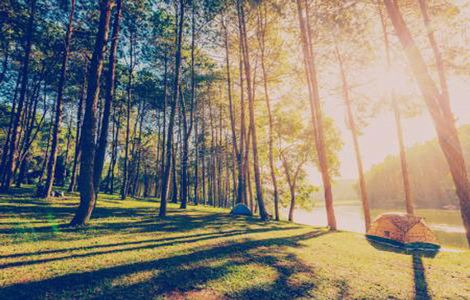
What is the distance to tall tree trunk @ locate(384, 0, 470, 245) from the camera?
4.82 m

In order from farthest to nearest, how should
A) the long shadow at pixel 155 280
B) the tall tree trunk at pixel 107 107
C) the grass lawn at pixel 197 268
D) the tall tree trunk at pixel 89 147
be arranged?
the tall tree trunk at pixel 107 107, the tall tree trunk at pixel 89 147, the grass lawn at pixel 197 268, the long shadow at pixel 155 280

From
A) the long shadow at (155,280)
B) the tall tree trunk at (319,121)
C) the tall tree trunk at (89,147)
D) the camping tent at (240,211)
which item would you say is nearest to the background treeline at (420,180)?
the tall tree trunk at (319,121)

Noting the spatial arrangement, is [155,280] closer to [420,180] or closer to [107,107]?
[107,107]

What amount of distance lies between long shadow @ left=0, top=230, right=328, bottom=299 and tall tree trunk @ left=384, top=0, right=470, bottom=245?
386 centimetres

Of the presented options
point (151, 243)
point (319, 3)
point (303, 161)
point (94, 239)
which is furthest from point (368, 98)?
point (94, 239)

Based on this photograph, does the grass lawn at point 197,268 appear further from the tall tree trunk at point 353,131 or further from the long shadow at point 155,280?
the tall tree trunk at point 353,131

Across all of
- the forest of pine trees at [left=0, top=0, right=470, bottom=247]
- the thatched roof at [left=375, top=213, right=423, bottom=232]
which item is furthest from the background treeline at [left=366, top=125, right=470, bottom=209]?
the thatched roof at [left=375, top=213, right=423, bottom=232]

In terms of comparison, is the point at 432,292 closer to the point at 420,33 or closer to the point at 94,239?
the point at 94,239

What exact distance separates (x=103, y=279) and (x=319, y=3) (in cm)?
1669

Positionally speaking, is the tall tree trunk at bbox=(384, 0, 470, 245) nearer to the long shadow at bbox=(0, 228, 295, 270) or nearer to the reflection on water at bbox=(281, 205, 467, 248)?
the long shadow at bbox=(0, 228, 295, 270)

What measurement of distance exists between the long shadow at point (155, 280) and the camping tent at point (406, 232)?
21.1 ft

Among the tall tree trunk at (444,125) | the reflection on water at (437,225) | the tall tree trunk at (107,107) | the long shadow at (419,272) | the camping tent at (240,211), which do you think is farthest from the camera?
the reflection on water at (437,225)

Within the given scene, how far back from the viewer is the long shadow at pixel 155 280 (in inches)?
141

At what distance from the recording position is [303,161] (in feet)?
92.5
